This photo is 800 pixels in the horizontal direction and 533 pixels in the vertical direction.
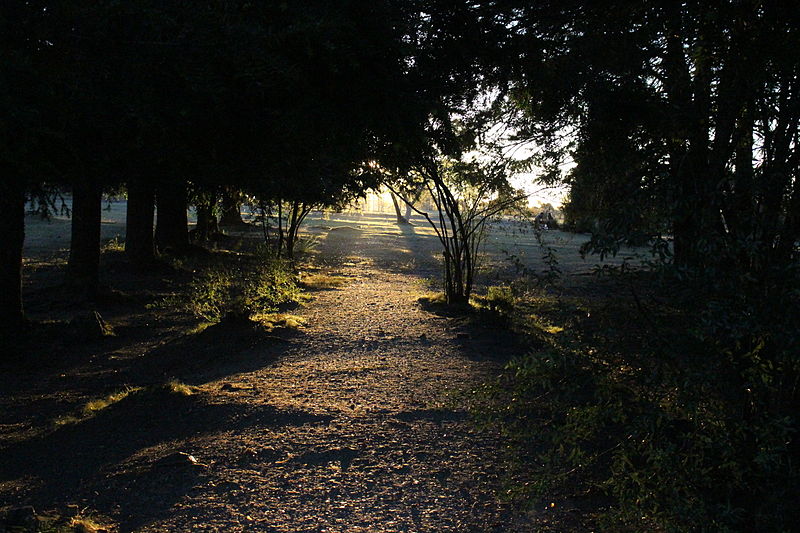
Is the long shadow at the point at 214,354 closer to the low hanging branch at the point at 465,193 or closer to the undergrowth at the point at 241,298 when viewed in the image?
the undergrowth at the point at 241,298

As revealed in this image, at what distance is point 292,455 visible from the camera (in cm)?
509

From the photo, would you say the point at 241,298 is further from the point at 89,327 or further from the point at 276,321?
the point at 89,327

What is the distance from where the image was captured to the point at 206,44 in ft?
16.5

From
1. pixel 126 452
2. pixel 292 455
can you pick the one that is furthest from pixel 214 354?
pixel 292 455

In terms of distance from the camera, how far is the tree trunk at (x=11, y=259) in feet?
28.0

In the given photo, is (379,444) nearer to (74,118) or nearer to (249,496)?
(249,496)

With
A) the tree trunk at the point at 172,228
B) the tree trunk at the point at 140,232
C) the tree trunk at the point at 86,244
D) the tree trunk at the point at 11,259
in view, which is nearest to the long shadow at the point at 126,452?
the tree trunk at the point at 11,259

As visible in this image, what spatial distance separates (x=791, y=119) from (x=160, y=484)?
495 centimetres

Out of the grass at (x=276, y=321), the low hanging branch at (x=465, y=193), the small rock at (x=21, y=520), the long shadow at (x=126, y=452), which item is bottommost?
the long shadow at (x=126, y=452)

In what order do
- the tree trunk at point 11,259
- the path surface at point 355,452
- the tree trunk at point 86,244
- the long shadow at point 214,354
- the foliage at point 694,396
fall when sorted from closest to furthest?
the foliage at point 694,396 < the path surface at point 355,452 < the long shadow at point 214,354 < the tree trunk at point 11,259 < the tree trunk at point 86,244

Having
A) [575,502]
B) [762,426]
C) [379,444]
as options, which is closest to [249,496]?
[379,444]

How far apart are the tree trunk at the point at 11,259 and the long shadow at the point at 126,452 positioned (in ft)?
12.9

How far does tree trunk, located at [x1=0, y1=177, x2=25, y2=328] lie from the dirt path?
333 cm

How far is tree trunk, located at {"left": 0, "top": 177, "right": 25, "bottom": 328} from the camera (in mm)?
8523
